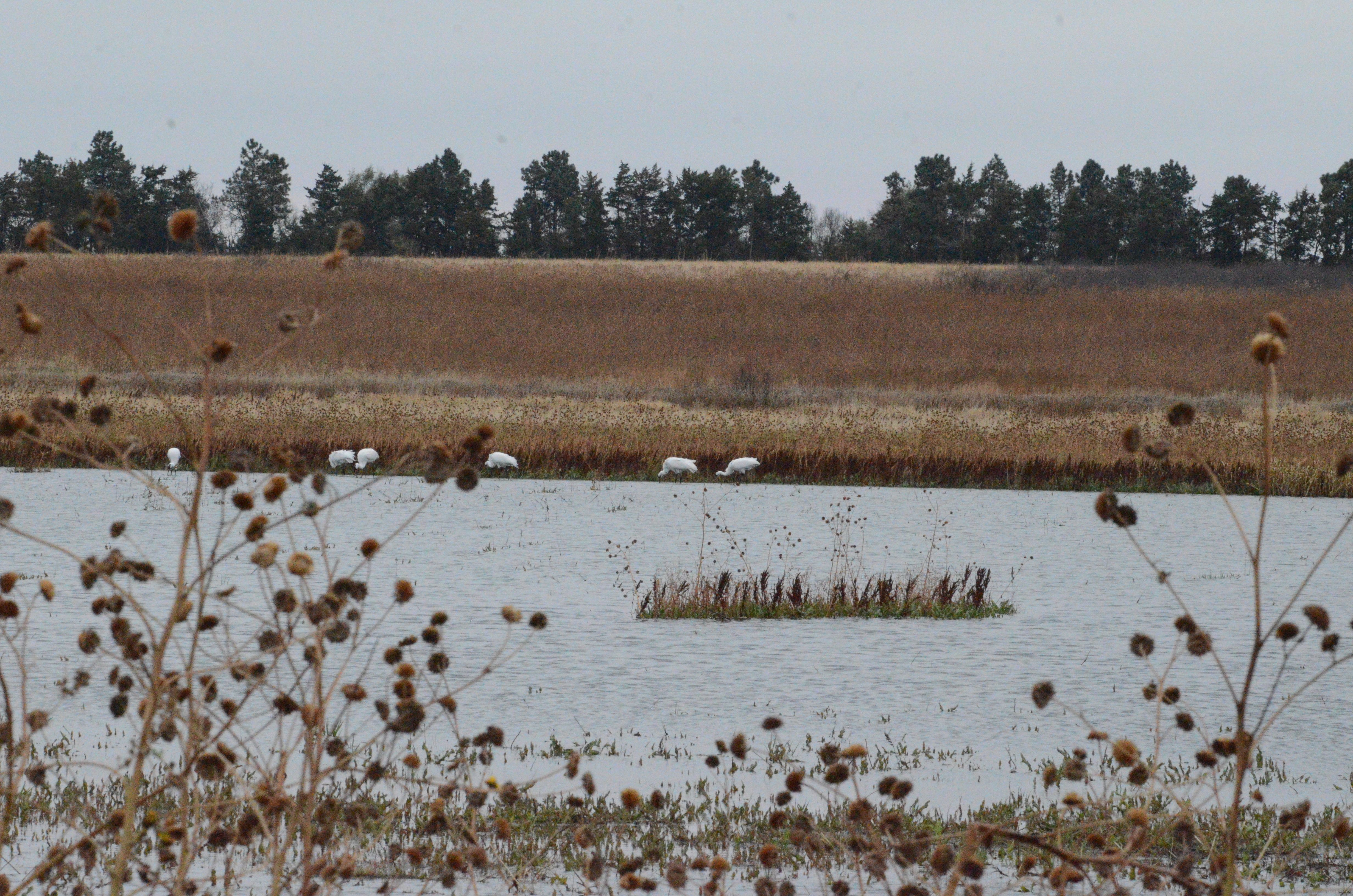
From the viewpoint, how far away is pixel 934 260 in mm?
73125

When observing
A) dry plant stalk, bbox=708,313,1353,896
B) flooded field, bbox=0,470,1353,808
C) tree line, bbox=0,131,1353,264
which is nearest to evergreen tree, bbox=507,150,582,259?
tree line, bbox=0,131,1353,264

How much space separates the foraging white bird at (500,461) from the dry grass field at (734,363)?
1.68 ft

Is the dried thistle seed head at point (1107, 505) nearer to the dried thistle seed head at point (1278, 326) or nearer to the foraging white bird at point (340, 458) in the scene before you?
the dried thistle seed head at point (1278, 326)

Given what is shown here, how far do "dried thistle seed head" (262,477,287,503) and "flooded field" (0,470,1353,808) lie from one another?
338 centimetres

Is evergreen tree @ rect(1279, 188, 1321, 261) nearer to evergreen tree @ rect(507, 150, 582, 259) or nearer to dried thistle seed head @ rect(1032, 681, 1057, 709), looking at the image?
evergreen tree @ rect(507, 150, 582, 259)

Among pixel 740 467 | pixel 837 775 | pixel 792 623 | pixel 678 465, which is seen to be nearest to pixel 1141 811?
pixel 837 775

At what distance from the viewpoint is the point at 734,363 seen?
122 ft

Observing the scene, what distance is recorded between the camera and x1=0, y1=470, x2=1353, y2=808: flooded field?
6.71 metres

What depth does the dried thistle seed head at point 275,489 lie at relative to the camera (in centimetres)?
272

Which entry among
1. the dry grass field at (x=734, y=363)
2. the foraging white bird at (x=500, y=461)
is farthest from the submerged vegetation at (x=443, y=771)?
the foraging white bird at (x=500, y=461)

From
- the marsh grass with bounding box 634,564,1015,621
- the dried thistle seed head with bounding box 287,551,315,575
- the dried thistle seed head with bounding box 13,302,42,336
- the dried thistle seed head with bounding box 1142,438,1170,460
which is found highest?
the dried thistle seed head with bounding box 13,302,42,336

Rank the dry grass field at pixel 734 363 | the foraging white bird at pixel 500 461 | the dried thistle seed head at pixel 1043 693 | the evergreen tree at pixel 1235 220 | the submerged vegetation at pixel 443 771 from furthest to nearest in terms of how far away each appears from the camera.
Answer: the evergreen tree at pixel 1235 220, the dry grass field at pixel 734 363, the foraging white bird at pixel 500 461, the dried thistle seed head at pixel 1043 693, the submerged vegetation at pixel 443 771

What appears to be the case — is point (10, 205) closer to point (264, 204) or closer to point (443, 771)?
point (264, 204)

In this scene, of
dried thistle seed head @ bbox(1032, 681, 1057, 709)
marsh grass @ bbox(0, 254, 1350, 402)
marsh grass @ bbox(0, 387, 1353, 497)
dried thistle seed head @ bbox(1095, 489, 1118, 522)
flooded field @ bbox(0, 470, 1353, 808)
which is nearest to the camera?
dried thistle seed head @ bbox(1095, 489, 1118, 522)
